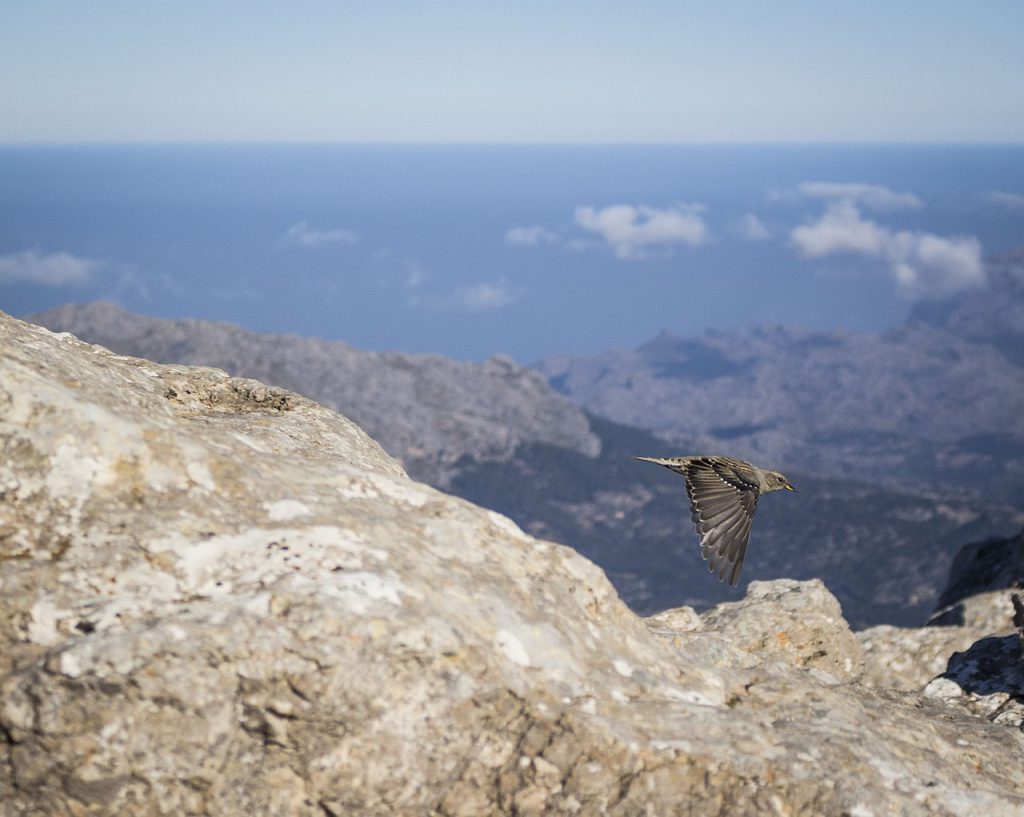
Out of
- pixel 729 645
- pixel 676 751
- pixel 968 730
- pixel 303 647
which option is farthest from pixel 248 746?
pixel 968 730

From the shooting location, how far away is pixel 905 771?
11391 mm

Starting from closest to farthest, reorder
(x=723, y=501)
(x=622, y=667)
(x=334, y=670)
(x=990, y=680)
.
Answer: (x=334, y=670), (x=622, y=667), (x=990, y=680), (x=723, y=501)

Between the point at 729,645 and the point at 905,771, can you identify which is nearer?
the point at 905,771

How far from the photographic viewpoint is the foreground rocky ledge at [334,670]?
9.23 meters

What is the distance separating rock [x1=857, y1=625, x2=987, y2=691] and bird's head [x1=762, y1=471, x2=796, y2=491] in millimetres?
4119

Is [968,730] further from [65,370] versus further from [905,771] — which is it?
[65,370]

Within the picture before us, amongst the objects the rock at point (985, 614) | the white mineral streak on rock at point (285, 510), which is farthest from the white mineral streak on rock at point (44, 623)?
the rock at point (985, 614)

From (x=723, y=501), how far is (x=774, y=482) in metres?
2.82

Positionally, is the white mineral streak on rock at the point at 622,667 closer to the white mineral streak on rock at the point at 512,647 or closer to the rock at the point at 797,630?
the white mineral streak on rock at the point at 512,647

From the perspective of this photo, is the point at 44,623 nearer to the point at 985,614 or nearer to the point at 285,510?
the point at 285,510

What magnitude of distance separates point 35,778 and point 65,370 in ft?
19.3

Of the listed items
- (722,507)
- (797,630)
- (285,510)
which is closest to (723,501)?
(722,507)

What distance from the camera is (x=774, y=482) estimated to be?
73.0 ft

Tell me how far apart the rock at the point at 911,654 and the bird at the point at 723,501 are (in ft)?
11.9
